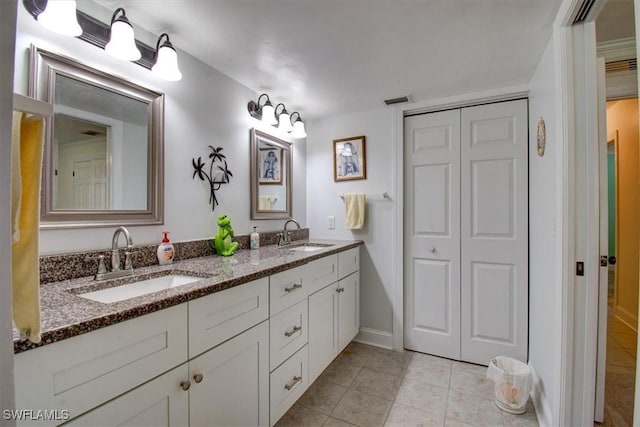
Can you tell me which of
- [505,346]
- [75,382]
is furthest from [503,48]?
[75,382]

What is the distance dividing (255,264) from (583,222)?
1.56 meters

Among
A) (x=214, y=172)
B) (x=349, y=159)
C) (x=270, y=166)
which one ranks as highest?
(x=349, y=159)

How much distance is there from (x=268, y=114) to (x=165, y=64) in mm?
882

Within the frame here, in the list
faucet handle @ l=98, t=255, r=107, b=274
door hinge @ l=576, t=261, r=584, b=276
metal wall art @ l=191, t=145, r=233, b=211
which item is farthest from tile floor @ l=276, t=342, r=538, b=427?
metal wall art @ l=191, t=145, r=233, b=211

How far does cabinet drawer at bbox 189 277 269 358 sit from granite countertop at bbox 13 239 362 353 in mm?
34

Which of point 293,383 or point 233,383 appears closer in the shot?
point 233,383

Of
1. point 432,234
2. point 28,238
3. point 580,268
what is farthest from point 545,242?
point 28,238

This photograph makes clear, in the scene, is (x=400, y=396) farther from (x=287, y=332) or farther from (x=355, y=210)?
(x=355, y=210)

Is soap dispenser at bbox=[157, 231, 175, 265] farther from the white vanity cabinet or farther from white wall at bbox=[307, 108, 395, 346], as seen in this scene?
white wall at bbox=[307, 108, 395, 346]

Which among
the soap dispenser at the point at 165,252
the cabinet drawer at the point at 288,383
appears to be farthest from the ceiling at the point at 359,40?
the cabinet drawer at the point at 288,383

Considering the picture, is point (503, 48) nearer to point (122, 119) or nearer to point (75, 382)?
point (122, 119)

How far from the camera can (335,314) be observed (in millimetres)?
2102

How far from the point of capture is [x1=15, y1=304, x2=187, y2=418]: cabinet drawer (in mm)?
656

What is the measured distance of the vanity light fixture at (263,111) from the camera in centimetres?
219
